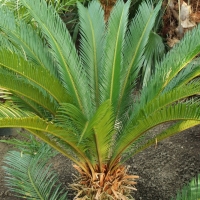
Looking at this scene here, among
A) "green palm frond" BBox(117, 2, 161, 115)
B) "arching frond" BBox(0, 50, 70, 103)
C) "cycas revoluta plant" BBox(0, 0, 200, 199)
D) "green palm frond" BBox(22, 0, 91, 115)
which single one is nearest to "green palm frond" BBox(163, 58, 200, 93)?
"cycas revoluta plant" BBox(0, 0, 200, 199)

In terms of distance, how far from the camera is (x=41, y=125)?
208 cm

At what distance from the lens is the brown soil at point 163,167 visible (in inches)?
135

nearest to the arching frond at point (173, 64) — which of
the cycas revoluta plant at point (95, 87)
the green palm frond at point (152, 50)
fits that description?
the cycas revoluta plant at point (95, 87)

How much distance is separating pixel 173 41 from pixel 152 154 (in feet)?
5.16

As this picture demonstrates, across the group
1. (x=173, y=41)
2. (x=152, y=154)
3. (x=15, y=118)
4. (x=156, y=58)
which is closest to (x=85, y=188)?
(x=15, y=118)

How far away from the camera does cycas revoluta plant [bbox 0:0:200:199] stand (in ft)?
7.41

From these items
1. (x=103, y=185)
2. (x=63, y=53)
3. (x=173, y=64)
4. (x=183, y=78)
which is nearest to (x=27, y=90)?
(x=63, y=53)

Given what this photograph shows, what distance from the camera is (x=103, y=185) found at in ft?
8.76

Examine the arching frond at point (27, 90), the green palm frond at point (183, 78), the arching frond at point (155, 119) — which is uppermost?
the green palm frond at point (183, 78)

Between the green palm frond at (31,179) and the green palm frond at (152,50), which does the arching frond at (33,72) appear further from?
the green palm frond at (152,50)

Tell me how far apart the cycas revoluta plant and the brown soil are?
2.29 ft

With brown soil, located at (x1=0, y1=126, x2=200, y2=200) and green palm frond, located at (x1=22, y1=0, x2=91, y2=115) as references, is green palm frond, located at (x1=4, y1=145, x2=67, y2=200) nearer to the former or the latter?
brown soil, located at (x1=0, y1=126, x2=200, y2=200)

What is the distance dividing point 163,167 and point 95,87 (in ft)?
4.43

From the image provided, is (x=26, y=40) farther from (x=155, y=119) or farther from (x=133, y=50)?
(x=155, y=119)
